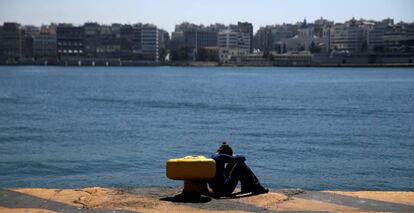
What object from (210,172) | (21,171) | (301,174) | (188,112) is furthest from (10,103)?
(210,172)

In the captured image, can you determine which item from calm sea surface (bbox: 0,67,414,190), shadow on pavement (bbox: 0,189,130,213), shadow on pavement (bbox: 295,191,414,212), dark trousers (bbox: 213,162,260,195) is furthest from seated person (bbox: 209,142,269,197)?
calm sea surface (bbox: 0,67,414,190)

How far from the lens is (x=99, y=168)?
20.8 m

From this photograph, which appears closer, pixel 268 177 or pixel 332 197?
pixel 332 197

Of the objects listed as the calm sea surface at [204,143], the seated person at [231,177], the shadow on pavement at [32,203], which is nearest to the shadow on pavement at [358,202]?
the seated person at [231,177]

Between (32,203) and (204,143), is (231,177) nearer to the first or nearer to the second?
(32,203)

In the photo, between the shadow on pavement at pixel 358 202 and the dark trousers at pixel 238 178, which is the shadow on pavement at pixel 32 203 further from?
the shadow on pavement at pixel 358 202

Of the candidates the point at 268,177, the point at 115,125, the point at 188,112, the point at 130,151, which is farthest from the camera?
the point at 188,112

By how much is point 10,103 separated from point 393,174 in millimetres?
39835

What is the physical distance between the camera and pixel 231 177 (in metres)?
10.5

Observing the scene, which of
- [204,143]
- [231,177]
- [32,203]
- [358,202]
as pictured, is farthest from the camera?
[204,143]

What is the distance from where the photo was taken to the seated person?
34.3ft

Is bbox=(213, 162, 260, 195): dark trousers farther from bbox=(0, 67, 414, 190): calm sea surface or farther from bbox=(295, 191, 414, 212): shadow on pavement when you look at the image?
bbox=(0, 67, 414, 190): calm sea surface

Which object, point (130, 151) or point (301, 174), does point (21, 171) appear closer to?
point (130, 151)

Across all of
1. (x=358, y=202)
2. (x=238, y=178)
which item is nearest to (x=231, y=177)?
(x=238, y=178)
